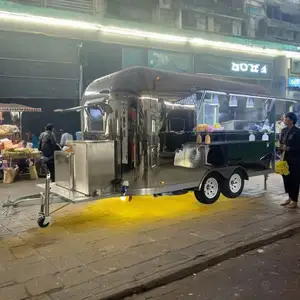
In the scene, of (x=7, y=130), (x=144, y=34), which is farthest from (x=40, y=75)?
(x=144, y=34)

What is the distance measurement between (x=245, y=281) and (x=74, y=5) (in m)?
11.9

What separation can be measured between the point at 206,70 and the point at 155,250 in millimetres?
12044

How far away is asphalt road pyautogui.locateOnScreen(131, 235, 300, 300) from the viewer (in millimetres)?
3707

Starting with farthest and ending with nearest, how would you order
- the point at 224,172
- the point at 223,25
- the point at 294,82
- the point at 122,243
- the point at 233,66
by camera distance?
the point at 223,25 < the point at 294,82 < the point at 233,66 < the point at 224,172 < the point at 122,243

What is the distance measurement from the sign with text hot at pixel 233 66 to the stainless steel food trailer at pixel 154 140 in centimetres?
770

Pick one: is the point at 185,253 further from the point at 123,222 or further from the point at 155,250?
the point at 123,222

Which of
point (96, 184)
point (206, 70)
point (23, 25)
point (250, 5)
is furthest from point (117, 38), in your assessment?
point (250, 5)

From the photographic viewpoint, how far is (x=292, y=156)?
281 inches

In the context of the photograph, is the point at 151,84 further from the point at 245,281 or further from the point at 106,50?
the point at 106,50

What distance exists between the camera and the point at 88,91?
734 cm

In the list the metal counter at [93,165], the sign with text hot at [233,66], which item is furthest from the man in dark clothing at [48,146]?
the sign with text hot at [233,66]

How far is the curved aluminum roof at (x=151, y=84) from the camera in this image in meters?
6.20

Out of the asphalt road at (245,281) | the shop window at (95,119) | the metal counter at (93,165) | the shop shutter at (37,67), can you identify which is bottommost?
the asphalt road at (245,281)

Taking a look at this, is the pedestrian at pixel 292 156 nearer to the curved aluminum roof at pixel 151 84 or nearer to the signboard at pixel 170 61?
the curved aluminum roof at pixel 151 84
